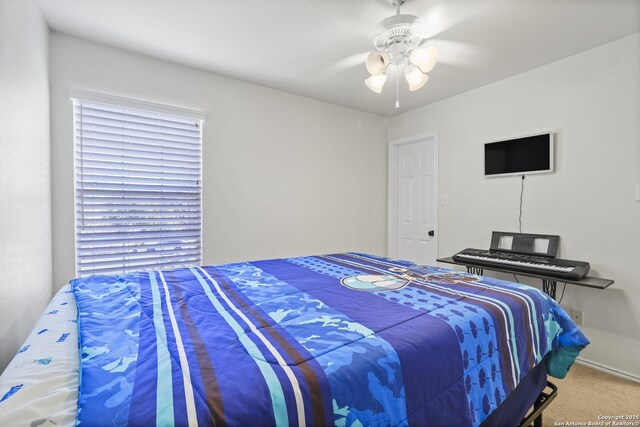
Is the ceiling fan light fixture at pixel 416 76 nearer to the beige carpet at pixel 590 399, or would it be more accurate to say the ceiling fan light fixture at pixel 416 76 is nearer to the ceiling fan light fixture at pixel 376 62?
the ceiling fan light fixture at pixel 376 62

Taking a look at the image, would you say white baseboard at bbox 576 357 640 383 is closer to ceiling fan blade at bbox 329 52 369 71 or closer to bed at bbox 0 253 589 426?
bed at bbox 0 253 589 426

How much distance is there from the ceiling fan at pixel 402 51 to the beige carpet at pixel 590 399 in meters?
2.27

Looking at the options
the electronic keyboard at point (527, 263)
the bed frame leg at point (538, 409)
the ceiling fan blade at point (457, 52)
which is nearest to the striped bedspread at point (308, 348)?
the bed frame leg at point (538, 409)

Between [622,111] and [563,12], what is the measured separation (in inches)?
37.5

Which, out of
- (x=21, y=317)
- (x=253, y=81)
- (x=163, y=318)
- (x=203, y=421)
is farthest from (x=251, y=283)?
(x=253, y=81)

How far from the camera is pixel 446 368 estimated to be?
3.13 ft

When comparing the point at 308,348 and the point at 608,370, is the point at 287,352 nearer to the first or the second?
the point at 308,348

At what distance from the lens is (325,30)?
7.05 feet

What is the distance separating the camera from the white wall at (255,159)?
7.46 ft

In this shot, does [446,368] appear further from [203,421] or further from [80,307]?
[80,307]

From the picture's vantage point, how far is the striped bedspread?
2.15 feet

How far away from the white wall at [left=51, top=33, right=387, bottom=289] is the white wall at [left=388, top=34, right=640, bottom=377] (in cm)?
140

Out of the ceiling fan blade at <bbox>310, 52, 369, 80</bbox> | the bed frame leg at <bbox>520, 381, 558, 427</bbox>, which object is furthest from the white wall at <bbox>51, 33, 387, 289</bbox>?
the bed frame leg at <bbox>520, 381, 558, 427</bbox>

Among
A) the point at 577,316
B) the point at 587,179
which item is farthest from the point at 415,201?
the point at 577,316
